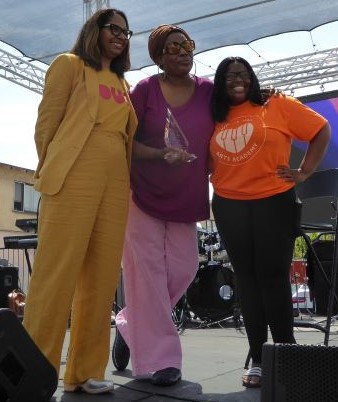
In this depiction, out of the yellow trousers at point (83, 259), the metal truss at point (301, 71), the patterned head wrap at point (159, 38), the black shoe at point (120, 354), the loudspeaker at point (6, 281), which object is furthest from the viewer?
the metal truss at point (301, 71)

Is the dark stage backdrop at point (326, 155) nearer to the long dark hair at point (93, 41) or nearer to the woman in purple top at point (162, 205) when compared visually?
the woman in purple top at point (162, 205)

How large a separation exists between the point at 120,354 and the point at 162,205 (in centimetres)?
86

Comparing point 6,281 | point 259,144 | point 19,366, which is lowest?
point 6,281

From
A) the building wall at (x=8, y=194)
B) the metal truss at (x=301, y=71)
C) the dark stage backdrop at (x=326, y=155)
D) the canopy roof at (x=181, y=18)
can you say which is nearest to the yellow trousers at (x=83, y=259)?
the dark stage backdrop at (x=326, y=155)

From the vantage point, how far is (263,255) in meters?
2.35

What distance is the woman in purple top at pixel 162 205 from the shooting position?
2.54 metres

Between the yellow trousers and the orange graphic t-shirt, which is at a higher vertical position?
the orange graphic t-shirt

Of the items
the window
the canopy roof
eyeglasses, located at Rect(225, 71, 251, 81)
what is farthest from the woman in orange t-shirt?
the window

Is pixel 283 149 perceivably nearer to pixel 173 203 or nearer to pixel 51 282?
pixel 173 203

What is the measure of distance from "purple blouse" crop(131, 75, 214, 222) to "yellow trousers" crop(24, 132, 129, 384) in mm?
240

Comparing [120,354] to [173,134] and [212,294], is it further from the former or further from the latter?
[212,294]

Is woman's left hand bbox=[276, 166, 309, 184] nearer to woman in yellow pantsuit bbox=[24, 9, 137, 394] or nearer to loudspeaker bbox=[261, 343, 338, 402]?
woman in yellow pantsuit bbox=[24, 9, 137, 394]

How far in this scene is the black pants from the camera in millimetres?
2338

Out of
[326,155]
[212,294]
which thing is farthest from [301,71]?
[326,155]
